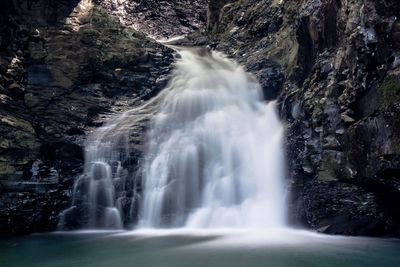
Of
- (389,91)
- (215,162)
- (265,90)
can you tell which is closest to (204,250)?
(215,162)

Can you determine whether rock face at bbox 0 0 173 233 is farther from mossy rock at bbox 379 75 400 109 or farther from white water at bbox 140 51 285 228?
mossy rock at bbox 379 75 400 109

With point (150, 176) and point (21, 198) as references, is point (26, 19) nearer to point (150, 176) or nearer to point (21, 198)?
point (21, 198)

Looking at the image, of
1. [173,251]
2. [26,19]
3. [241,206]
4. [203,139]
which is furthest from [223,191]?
[26,19]

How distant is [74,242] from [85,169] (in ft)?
15.8

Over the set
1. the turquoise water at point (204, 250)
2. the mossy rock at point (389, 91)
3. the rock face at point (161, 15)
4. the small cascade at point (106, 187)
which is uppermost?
the rock face at point (161, 15)

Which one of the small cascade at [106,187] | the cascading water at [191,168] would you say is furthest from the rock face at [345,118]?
the small cascade at [106,187]

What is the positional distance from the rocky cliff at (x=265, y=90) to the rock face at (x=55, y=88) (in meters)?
0.06

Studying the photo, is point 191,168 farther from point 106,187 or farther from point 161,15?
point 161,15

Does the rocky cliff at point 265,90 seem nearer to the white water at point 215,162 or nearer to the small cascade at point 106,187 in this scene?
the small cascade at point 106,187

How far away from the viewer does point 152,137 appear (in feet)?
70.6

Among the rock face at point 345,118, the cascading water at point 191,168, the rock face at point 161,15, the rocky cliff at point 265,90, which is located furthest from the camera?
the rock face at point 161,15

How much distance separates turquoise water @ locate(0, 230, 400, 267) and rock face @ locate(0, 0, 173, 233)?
311 cm

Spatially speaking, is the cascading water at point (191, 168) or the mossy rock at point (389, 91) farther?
the cascading water at point (191, 168)

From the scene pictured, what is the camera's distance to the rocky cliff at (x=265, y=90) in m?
13.8
